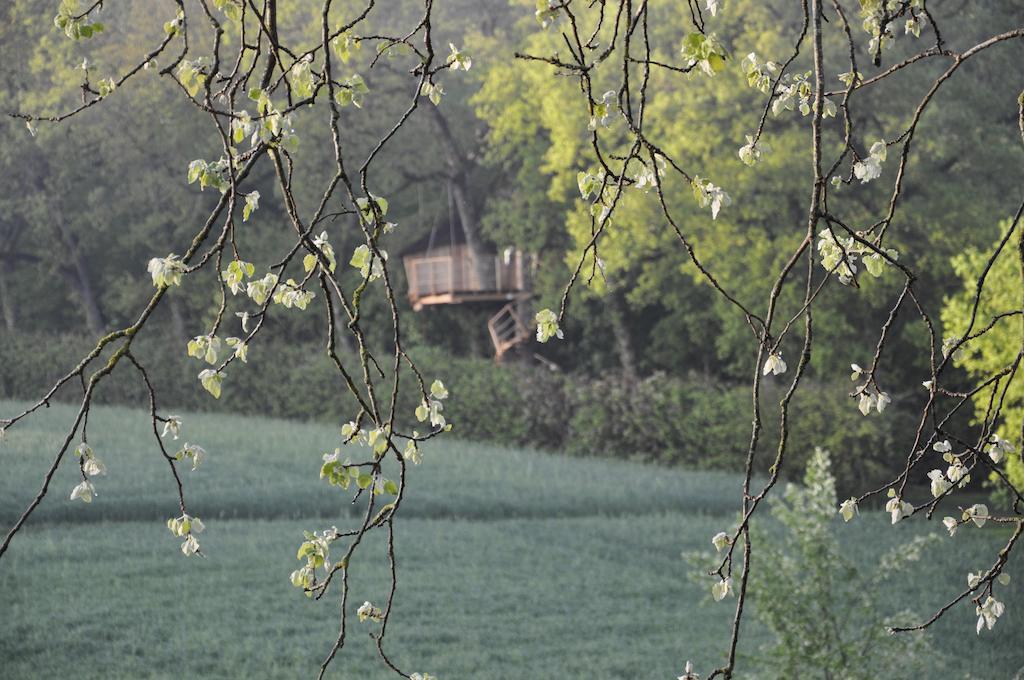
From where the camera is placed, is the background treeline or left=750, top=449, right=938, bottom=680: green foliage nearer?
left=750, top=449, right=938, bottom=680: green foliage

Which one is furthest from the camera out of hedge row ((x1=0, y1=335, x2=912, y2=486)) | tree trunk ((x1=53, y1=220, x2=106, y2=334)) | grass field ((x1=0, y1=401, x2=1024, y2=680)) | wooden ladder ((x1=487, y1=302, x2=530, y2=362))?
tree trunk ((x1=53, y1=220, x2=106, y2=334))

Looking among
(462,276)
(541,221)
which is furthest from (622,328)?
(462,276)

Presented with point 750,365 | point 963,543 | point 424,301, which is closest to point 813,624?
point 963,543

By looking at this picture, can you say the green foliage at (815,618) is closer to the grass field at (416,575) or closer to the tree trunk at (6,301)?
the grass field at (416,575)

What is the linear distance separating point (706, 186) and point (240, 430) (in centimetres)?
1772

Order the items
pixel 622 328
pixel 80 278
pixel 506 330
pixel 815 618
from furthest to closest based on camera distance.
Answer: pixel 80 278 < pixel 506 330 < pixel 622 328 < pixel 815 618

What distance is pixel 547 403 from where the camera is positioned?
2059 cm

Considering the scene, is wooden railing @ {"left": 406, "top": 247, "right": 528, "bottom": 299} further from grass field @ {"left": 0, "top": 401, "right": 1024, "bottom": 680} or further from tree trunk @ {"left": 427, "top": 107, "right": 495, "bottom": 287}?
grass field @ {"left": 0, "top": 401, "right": 1024, "bottom": 680}

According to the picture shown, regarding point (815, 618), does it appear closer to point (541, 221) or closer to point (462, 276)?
point (541, 221)

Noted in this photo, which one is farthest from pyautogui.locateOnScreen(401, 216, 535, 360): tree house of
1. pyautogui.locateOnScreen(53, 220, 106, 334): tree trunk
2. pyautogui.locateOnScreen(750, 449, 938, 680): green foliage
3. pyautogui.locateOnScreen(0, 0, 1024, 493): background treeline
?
pyautogui.locateOnScreen(750, 449, 938, 680): green foliage

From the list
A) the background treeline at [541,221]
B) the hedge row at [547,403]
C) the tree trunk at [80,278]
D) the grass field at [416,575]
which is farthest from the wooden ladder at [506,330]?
the tree trunk at [80,278]

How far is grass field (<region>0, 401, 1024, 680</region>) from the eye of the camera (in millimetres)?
8484

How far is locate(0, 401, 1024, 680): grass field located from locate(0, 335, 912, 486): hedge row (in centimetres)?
189

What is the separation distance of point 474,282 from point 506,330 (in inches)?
53.9
